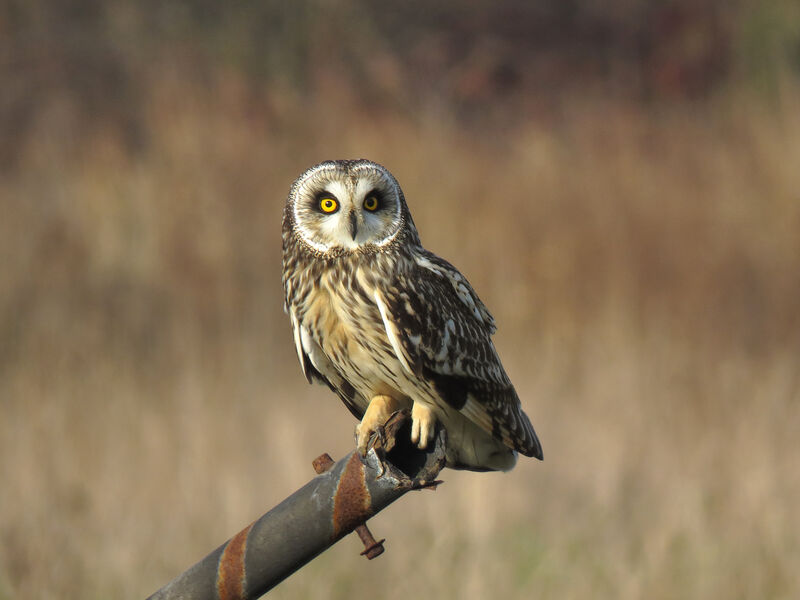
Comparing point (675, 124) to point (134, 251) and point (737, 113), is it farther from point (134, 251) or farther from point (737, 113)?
point (134, 251)

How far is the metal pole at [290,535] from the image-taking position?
4.39 feet

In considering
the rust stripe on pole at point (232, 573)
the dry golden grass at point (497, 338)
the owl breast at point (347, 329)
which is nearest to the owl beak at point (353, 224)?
the owl breast at point (347, 329)

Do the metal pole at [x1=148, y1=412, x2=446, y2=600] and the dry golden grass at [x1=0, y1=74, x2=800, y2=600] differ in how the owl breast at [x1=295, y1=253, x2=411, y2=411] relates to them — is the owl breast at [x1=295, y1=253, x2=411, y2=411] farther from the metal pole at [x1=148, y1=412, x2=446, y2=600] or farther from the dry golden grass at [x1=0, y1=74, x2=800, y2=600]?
the dry golden grass at [x1=0, y1=74, x2=800, y2=600]

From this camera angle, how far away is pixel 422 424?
2.19 meters

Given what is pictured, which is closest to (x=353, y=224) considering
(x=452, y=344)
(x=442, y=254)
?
(x=452, y=344)

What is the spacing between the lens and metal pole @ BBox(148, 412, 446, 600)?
1337 mm

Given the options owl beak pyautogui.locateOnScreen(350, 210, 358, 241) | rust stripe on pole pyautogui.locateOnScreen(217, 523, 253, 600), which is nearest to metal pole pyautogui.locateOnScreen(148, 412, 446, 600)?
rust stripe on pole pyautogui.locateOnScreen(217, 523, 253, 600)

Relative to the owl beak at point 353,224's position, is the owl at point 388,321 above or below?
below

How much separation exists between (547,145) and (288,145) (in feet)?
6.27

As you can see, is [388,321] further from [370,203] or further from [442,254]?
[442,254]

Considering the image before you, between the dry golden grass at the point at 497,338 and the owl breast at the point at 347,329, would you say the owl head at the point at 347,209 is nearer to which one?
the owl breast at the point at 347,329

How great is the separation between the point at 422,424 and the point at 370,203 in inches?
18.0

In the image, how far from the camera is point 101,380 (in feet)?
20.6

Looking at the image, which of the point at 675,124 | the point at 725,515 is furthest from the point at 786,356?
the point at 675,124
